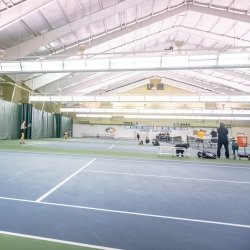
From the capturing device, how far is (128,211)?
140 inches

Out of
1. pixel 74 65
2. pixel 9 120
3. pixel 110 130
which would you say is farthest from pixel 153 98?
pixel 110 130

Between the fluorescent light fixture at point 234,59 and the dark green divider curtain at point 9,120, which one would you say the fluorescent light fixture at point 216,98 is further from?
the dark green divider curtain at point 9,120

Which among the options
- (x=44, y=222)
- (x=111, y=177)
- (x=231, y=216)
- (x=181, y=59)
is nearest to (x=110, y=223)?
(x=44, y=222)

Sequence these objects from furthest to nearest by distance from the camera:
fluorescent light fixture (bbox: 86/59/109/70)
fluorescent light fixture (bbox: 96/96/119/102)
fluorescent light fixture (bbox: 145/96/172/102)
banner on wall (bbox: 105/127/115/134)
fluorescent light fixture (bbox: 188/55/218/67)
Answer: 1. banner on wall (bbox: 105/127/115/134)
2. fluorescent light fixture (bbox: 96/96/119/102)
3. fluorescent light fixture (bbox: 145/96/172/102)
4. fluorescent light fixture (bbox: 86/59/109/70)
5. fluorescent light fixture (bbox: 188/55/218/67)

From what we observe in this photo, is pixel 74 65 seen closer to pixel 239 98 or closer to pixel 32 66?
pixel 32 66

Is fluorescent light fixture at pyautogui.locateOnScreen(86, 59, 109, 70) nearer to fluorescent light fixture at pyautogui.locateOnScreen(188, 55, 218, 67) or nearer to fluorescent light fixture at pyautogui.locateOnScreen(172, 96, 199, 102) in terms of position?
fluorescent light fixture at pyautogui.locateOnScreen(188, 55, 218, 67)

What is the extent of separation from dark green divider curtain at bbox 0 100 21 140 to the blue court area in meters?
16.6

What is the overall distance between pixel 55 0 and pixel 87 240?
11688 millimetres

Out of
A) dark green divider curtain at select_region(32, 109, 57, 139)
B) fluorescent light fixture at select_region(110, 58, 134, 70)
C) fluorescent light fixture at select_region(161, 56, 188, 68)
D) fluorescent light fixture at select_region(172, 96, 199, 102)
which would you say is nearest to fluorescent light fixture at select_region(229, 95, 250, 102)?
fluorescent light fixture at select_region(172, 96, 199, 102)

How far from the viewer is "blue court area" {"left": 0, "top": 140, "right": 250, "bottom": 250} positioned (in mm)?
2672

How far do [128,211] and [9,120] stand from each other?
69.2 ft

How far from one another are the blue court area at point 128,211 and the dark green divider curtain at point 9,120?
16.6 metres

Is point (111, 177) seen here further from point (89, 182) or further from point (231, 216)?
point (231, 216)

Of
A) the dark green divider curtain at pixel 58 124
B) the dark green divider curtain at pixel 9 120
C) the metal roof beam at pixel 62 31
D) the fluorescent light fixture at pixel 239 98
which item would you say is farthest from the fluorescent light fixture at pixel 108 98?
the dark green divider curtain at pixel 58 124
